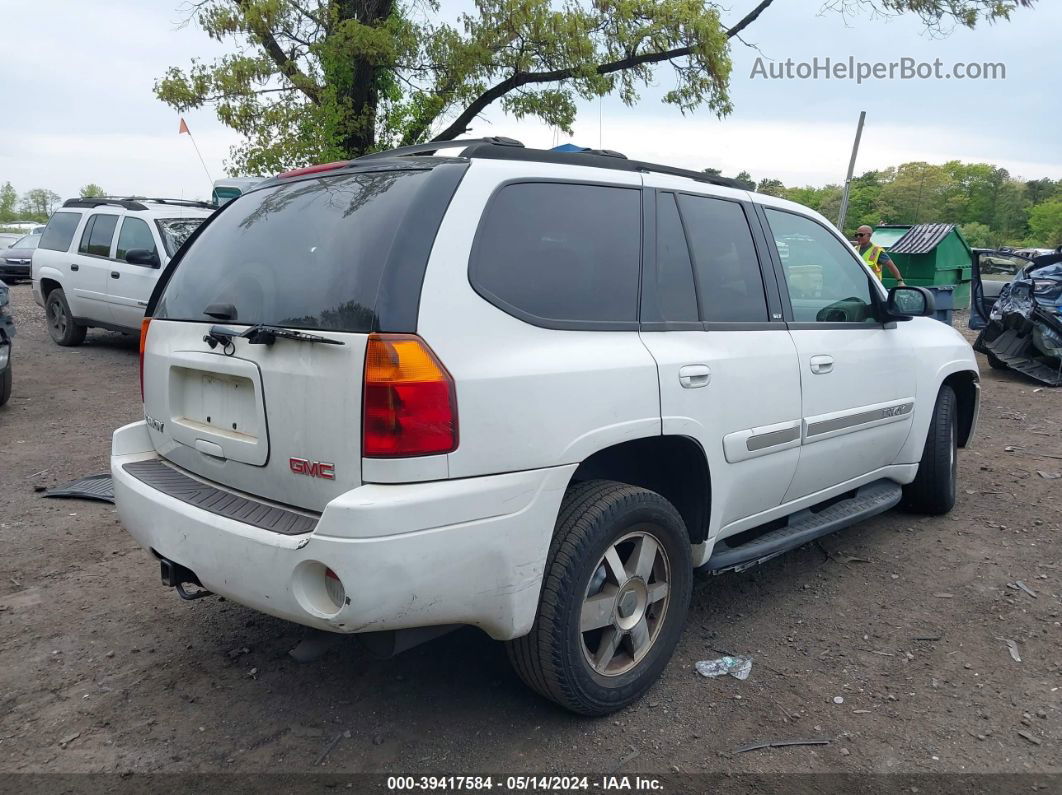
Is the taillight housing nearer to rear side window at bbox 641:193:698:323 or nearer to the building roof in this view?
rear side window at bbox 641:193:698:323

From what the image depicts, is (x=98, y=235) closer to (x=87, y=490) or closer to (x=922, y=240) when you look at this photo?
(x=87, y=490)

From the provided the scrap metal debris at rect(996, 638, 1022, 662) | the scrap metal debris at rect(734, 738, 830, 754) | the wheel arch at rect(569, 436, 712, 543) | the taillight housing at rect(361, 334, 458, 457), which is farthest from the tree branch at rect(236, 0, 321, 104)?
the scrap metal debris at rect(734, 738, 830, 754)

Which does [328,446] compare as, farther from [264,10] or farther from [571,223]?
[264,10]

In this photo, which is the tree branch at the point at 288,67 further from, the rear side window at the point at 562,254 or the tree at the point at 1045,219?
the tree at the point at 1045,219

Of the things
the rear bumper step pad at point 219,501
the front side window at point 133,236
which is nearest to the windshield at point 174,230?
the front side window at point 133,236

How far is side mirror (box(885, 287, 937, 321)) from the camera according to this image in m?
4.18

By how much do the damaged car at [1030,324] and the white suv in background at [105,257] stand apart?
405 inches

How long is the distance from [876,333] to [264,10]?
1150 cm

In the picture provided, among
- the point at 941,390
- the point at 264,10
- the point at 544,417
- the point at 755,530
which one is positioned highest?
the point at 264,10

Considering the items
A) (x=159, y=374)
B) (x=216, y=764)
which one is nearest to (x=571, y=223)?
(x=159, y=374)

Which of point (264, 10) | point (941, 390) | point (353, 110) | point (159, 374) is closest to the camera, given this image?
point (159, 374)

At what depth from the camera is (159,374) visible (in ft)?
9.88

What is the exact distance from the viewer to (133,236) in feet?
33.8

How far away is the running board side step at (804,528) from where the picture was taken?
10.9 feet
